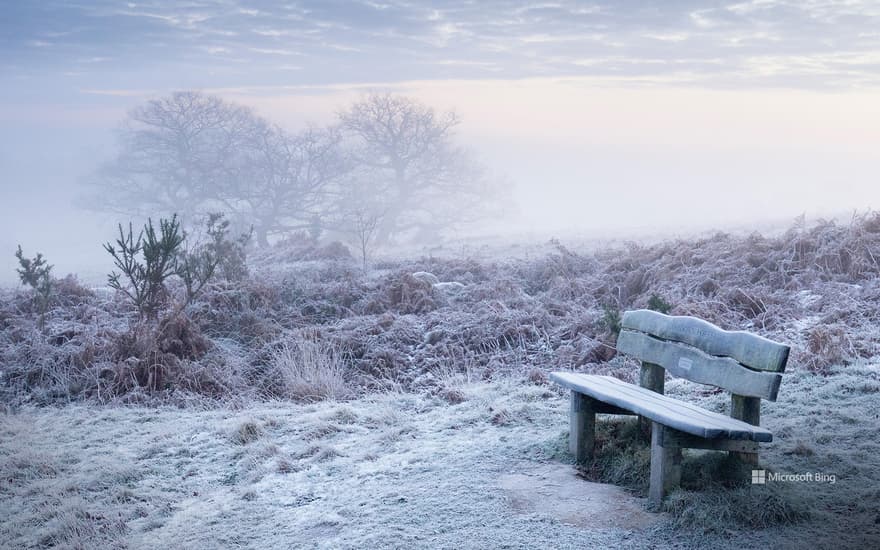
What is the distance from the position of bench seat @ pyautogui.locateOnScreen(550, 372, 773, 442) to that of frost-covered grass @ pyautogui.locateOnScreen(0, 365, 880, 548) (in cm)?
40

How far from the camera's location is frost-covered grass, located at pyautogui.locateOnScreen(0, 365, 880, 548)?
412cm

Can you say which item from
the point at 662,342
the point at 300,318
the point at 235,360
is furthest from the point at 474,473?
the point at 300,318

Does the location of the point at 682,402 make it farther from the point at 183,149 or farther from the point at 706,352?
the point at 183,149

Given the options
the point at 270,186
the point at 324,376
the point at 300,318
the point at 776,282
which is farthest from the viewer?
the point at 270,186

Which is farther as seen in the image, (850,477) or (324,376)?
(324,376)

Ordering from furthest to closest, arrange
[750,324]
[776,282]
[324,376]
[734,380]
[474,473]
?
1. [776,282]
2. [750,324]
3. [324,376]
4. [474,473]
5. [734,380]

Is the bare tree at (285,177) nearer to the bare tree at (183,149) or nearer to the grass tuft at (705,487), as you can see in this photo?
the bare tree at (183,149)

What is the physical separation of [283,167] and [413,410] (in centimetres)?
3080

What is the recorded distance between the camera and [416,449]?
5.73 m

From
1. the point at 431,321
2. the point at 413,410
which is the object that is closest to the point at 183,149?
the point at 431,321

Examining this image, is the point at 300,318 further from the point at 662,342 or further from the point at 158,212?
the point at 158,212

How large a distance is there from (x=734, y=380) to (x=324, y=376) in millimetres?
4614

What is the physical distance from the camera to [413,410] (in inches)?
277

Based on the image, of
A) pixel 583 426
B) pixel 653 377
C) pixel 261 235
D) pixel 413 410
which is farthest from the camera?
pixel 261 235
